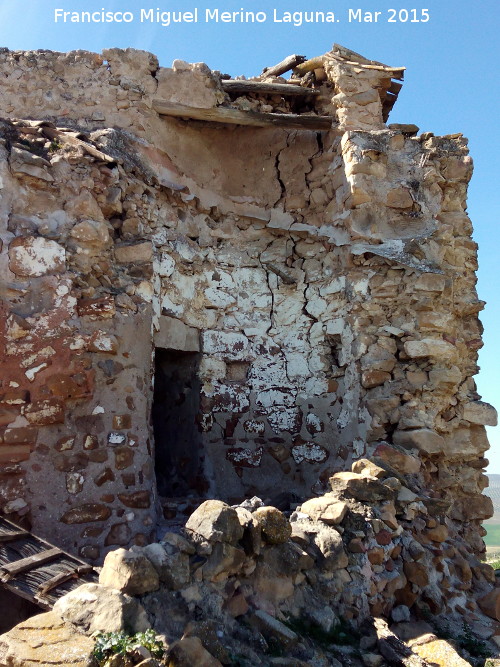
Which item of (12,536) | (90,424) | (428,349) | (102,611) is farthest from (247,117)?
(102,611)

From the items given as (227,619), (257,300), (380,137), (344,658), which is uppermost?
(380,137)

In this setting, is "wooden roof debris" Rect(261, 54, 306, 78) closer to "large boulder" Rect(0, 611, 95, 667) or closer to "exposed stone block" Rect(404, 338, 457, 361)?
"exposed stone block" Rect(404, 338, 457, 361)

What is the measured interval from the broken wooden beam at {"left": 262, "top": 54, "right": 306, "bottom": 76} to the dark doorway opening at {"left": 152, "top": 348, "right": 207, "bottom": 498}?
9.09 feet

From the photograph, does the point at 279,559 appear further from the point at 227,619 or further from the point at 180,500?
the point at 180,500

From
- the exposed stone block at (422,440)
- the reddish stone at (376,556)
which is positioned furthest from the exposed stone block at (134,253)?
the reddish stone at (376,556)

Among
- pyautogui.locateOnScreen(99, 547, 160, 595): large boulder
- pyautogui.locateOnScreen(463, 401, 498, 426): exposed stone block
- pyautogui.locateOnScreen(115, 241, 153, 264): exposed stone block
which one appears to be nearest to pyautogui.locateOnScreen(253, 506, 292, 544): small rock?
pyautogui.locateOnScreen(99, 547, 160, 595): large boulder

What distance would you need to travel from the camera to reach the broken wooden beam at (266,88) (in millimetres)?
5488

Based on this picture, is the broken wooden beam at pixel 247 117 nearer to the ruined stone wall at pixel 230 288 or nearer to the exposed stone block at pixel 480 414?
the ruined stone wall at pixel 230 288

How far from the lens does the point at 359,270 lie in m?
5.21

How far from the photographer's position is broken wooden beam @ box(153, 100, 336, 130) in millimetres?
5332

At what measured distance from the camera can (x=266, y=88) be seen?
18.3 ft

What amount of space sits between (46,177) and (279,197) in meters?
2.21

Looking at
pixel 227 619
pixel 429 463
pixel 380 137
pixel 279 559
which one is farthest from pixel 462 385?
pixel 227 619

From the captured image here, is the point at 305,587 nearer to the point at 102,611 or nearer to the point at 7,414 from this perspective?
the point at 102,611
